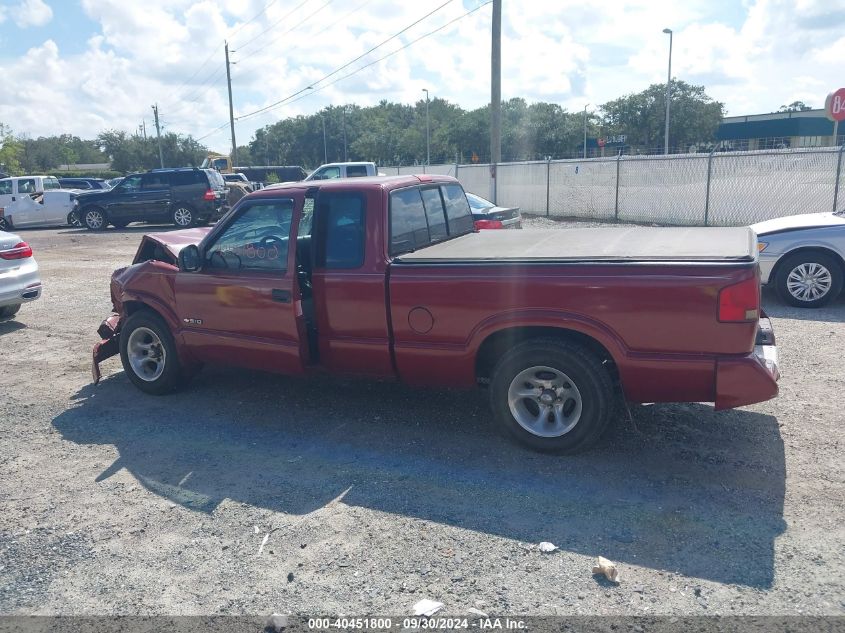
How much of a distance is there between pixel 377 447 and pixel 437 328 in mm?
988

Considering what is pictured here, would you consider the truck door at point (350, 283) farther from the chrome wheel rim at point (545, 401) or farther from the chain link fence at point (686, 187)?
the chain link fence at point (686, 187)

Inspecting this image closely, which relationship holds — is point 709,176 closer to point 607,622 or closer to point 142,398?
point 142,398

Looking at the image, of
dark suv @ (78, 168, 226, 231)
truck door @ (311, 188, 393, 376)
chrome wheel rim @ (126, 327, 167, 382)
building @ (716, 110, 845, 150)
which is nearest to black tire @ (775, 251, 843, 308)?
truck door @ (311, 188, 393, 376)

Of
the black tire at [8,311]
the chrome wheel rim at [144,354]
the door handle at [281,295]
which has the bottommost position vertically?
the black tire at [8,311]

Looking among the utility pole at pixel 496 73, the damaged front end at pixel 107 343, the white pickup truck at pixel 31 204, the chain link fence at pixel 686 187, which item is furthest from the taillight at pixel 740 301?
the white pickup truck at pixel 31 204

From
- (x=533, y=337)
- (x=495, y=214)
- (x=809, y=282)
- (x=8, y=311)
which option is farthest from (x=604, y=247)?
(x=495, y=214)

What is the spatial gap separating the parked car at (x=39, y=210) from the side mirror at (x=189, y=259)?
21.8 m

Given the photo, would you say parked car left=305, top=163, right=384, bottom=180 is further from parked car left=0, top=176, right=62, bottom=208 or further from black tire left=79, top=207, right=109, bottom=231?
parked car left=0, top=176, right=62, bottom=208

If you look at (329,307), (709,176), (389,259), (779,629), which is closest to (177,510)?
(329,307)

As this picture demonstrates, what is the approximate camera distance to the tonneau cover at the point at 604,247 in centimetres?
434

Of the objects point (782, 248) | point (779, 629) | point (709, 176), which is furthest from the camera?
point (709, 176)

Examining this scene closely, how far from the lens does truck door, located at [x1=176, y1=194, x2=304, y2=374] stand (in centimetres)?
534

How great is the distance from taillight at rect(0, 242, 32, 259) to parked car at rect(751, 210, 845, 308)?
9.68 meters

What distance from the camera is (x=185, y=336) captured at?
235 inches
